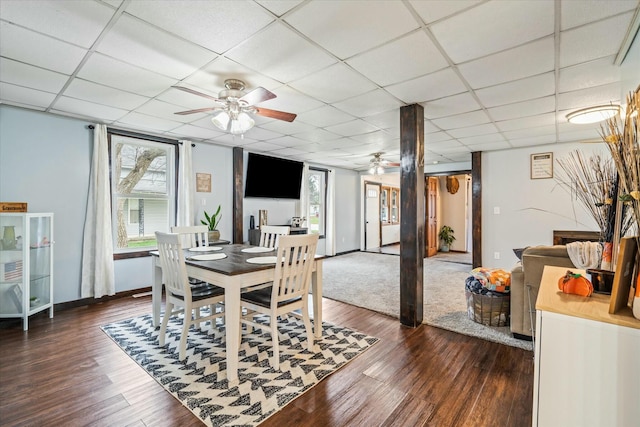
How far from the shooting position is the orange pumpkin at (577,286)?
4.29 feet

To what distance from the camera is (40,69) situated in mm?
2324

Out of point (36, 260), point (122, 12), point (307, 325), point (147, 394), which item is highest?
point (122, 12)

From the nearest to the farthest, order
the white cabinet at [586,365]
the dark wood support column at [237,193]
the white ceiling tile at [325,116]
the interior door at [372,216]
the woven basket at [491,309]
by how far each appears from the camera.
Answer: the white cabinet at [586,365] < the woven basket at [491,309] < the white ceiling tile at [325,116] < the dark wood support column at [237,193] < the interior door at [372,216]

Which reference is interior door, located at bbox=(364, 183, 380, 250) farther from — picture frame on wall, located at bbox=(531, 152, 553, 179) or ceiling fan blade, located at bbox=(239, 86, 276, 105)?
ceiling fan blade, located at bbox=(239, 86, 276, 105)

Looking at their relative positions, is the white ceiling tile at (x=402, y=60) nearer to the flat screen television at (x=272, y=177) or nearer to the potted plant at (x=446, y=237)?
the flat screen television at (x=272, y=177)

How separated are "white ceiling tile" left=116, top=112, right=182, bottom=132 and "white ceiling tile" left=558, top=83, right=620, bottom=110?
4.39m

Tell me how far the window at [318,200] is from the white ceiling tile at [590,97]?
486 centimetres

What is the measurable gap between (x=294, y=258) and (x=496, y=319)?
226 centimetres

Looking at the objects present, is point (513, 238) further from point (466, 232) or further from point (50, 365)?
point (50, 365)

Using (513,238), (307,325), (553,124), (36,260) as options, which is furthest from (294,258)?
(513,238)

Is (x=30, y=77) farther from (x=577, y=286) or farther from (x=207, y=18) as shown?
(x=577, y=286)

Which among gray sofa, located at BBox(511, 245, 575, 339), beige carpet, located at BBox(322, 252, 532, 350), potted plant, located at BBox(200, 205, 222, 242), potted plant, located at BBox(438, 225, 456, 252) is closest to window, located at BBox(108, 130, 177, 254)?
potted plant, located at BBox(200, 205, 222, 242)

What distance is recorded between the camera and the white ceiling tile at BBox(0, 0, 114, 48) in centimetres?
159

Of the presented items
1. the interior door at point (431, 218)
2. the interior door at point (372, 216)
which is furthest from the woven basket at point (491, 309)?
the interior door at point (372, 216)
